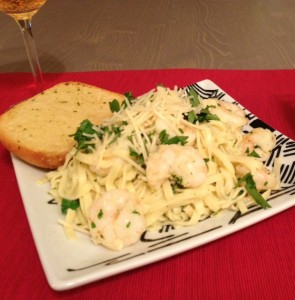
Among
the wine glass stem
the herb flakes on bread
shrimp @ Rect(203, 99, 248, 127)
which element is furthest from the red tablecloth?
the wine glass stem

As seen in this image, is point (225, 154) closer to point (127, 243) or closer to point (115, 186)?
point (115, 186)

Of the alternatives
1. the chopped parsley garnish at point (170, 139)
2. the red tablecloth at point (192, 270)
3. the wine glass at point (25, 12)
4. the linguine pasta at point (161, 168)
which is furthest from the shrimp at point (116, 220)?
the wine glass at point (25, 12)

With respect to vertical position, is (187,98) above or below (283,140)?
above

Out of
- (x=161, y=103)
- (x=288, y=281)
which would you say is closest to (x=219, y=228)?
(x=288, y=281)

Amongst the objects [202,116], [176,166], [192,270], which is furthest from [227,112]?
[192,270]

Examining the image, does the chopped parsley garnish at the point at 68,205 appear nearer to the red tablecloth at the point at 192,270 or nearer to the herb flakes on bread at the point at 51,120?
the red tablecloth at the point at 192,270

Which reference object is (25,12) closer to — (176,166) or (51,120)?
(51,120)

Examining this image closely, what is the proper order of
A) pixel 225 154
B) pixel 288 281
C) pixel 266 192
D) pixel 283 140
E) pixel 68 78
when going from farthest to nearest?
1. pixel 68 78
2. pixel 283 140
3. pixel 225 154
4. pixel 266 192
5. pixel 288 281
